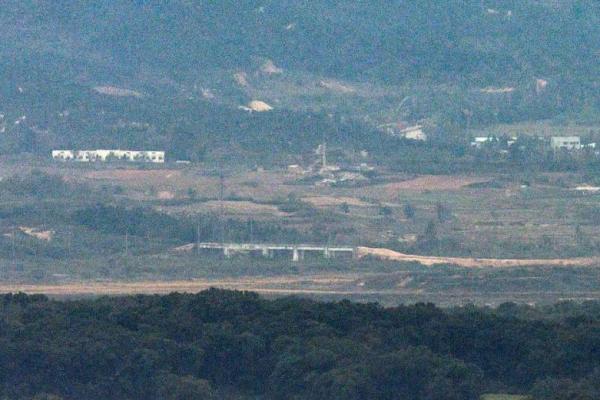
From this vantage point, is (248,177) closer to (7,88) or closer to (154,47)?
(7,88)

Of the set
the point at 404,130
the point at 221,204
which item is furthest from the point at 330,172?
the point at 404,130

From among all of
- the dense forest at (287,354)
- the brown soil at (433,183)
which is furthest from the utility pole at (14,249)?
the dense forest at (287,354)

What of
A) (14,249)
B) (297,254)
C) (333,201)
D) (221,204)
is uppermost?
(333,201)

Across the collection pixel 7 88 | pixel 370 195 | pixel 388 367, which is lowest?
pixel 388 367

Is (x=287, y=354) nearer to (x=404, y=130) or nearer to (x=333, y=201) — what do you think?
(x=333, y=201)

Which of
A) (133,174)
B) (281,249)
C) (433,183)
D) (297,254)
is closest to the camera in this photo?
(297,254)

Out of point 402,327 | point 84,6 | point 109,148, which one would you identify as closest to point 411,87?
point 84,6

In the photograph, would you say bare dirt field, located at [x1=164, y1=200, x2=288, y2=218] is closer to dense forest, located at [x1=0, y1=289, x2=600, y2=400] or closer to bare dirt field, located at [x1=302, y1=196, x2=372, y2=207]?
bare dirt field, located at [x1=302, y1=196, x2=372, y2=207]
